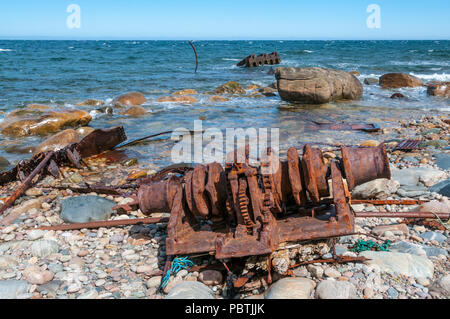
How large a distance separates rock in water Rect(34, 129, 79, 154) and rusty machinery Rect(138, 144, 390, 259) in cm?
549

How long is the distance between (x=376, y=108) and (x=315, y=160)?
10.5 m

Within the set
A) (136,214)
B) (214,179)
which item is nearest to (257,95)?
(136,214)

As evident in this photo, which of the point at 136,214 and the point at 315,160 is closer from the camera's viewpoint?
the point at 315,160

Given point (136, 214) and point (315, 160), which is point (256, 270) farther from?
point (136, 214)

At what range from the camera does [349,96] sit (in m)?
13.6

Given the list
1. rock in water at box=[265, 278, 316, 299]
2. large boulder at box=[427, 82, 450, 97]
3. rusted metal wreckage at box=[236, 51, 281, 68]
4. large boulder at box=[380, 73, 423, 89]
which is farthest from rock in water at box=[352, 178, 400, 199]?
rusted metal wreckage at box=[236, 51, 281, 68]

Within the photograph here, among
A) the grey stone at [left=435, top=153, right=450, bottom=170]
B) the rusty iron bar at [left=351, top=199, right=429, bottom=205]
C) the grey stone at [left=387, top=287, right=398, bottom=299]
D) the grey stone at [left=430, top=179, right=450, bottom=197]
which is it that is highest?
the grey stone at [left=435, top=153, right=450, bottom=170]

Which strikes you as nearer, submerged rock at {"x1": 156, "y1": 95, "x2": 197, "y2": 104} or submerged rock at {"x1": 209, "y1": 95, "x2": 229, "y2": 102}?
submerged rock at {"x1": 156, "y1": 95, "x2": 197, "y2": 104}

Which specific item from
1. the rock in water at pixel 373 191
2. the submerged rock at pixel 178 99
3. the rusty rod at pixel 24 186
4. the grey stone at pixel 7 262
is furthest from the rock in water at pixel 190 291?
the submerged rock at pixel 178 99

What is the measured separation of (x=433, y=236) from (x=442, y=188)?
53.0 inches

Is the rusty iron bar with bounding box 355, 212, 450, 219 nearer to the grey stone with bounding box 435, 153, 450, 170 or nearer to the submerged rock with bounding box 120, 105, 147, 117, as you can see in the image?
the grey stone with bounding box 435, 153, 450, 170

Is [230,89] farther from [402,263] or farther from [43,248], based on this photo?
[402,263]

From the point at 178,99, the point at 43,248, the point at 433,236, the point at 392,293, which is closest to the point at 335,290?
the point at 392,293

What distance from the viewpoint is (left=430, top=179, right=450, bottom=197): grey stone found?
14.1 ft
